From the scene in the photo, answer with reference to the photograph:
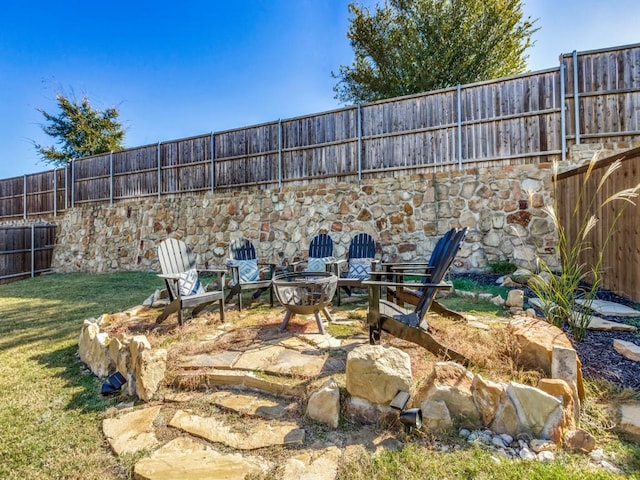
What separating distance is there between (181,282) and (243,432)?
8.11 ft

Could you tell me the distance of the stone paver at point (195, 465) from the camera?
1310 mm

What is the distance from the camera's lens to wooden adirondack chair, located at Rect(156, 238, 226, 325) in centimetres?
317

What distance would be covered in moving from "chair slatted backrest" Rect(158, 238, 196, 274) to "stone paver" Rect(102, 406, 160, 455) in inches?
79.0

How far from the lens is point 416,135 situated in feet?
20.3

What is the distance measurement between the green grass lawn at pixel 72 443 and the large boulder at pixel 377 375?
0.24 m

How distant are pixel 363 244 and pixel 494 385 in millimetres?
3368

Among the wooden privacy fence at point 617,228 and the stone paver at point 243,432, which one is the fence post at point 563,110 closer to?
the wooden privacy fence at point 617,228

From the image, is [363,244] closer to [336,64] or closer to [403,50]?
[403,50]

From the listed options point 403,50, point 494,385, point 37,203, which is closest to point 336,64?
point 403,50

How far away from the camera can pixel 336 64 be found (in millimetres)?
12539

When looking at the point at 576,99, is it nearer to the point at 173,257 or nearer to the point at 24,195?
the point at 173,257

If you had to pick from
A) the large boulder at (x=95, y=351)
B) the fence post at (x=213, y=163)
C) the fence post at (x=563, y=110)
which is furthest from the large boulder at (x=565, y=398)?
the fence post at (x=213, y=163)

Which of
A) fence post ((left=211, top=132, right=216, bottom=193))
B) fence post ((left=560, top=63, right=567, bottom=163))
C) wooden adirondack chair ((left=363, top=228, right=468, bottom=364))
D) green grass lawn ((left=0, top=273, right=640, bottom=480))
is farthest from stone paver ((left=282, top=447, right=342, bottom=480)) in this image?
fence post ((left=211, top=132, right=216, bottom=193))

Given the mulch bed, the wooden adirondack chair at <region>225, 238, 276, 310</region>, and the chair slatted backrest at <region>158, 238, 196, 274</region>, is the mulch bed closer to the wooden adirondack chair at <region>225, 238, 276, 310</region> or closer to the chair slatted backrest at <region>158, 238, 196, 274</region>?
the wooden adirondack chair at <region>225, 238, 276, 310</region>
